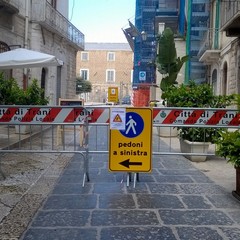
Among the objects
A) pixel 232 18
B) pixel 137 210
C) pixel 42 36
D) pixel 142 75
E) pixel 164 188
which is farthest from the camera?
pixel 142 75

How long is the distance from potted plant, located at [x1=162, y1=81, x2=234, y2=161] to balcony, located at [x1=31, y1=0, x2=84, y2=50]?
10.8 m

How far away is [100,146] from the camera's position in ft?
31.2

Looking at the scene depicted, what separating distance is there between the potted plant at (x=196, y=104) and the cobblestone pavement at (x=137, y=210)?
5.54ft

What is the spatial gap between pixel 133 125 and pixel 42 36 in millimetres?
14475

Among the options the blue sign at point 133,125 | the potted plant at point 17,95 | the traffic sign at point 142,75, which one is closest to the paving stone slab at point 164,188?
the blue sign at point 133,125

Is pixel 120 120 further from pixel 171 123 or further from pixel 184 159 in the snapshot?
pixel 184 159

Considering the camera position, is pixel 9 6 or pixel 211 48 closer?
pixel 9 6

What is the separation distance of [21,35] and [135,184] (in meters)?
13.1

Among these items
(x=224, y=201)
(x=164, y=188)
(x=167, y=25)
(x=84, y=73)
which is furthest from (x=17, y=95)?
(x=84, y=73)

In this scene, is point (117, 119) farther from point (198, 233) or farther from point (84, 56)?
point (84, 56)

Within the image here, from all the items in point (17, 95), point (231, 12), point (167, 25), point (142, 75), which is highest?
point (167, 25)

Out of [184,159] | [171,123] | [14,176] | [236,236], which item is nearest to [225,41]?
[184,159]

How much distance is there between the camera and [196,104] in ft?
30.0

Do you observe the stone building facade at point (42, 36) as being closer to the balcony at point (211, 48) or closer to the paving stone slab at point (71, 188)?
the balcony at point (211, 48)
